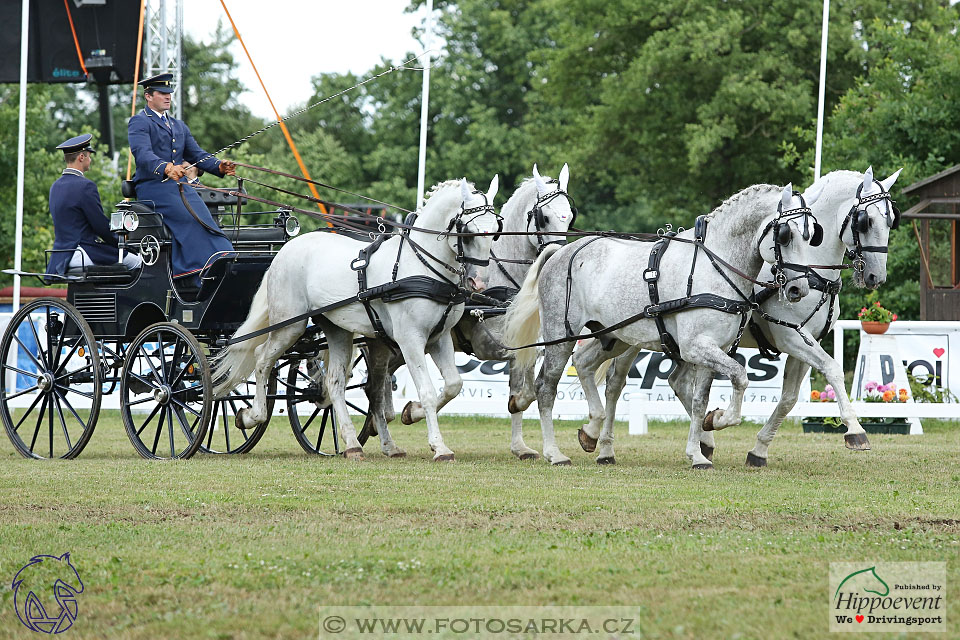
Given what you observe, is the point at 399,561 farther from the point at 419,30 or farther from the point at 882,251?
the point at 419,30

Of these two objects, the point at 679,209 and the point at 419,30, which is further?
the point at 419,30

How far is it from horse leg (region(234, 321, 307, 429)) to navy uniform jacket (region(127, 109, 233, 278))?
2.82 feet

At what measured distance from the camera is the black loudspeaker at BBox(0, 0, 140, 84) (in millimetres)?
20469

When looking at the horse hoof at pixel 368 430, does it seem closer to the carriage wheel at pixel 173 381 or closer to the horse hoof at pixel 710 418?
the carriage wheel at pixel 173 381

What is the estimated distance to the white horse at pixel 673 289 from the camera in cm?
912

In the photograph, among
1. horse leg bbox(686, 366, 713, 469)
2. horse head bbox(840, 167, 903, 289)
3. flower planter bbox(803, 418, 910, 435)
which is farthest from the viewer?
flower planter bbox(803, 418, 910, 435)

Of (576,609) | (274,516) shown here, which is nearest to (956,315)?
(274,516)

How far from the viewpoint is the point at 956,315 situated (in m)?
20.8

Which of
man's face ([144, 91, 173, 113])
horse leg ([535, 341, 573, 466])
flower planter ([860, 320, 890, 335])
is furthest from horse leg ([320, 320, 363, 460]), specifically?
flower planter ([860, 320, 890, 335])

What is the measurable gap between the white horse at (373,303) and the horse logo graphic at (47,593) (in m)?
4.84

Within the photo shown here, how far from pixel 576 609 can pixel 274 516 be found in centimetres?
274

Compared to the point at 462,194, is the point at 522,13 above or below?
above

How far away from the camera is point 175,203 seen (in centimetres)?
1080

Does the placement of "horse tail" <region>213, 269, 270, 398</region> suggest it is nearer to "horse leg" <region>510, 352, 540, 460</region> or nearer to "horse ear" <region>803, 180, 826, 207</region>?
"horse leg" <region>510, 352, 540, 460</region>
